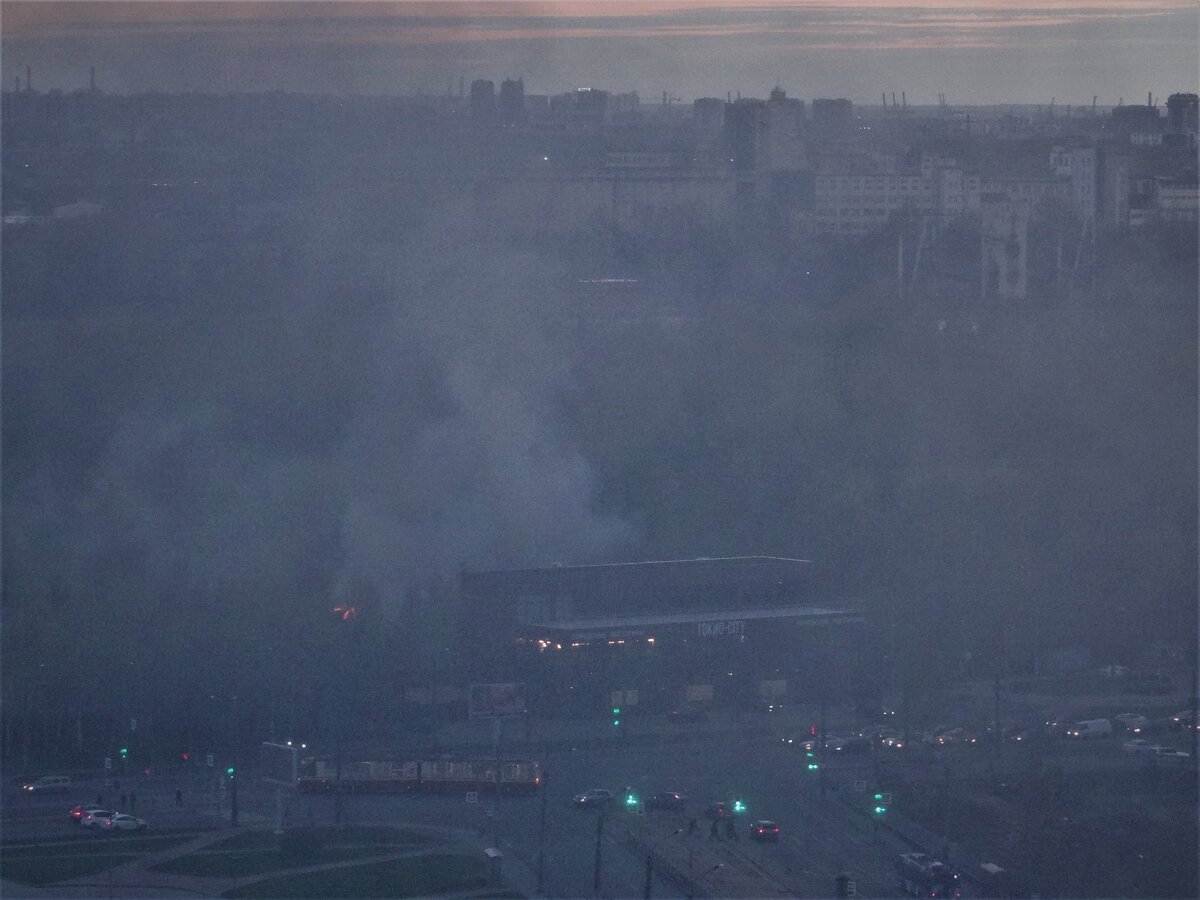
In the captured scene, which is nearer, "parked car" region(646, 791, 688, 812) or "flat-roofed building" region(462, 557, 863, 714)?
"parked car" region(646, 791, 688, 812)

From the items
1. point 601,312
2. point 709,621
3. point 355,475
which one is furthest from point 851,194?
point 709,621

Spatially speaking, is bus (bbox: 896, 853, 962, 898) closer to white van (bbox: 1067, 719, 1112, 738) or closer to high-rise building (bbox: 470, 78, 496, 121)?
white van (bbox: 1067, 719, 1112, 738)

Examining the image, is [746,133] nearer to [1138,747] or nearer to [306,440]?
[306,440]

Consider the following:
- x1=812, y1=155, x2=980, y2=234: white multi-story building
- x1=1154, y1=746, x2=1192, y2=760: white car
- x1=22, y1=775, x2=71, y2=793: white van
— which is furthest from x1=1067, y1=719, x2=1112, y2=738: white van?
x1=812, y1=155, x2=980, y2=234: white multi-story building

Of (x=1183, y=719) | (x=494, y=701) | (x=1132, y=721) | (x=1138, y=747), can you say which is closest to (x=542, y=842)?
(x=494, y=701)

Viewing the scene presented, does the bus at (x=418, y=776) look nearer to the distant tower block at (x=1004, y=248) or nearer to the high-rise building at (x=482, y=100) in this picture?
the distant tower block at (x=1004, y=248)

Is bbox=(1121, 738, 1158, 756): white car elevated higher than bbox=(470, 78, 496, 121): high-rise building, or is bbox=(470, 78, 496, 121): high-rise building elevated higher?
bbox=(470, 78, 496, 121): high-rise building
